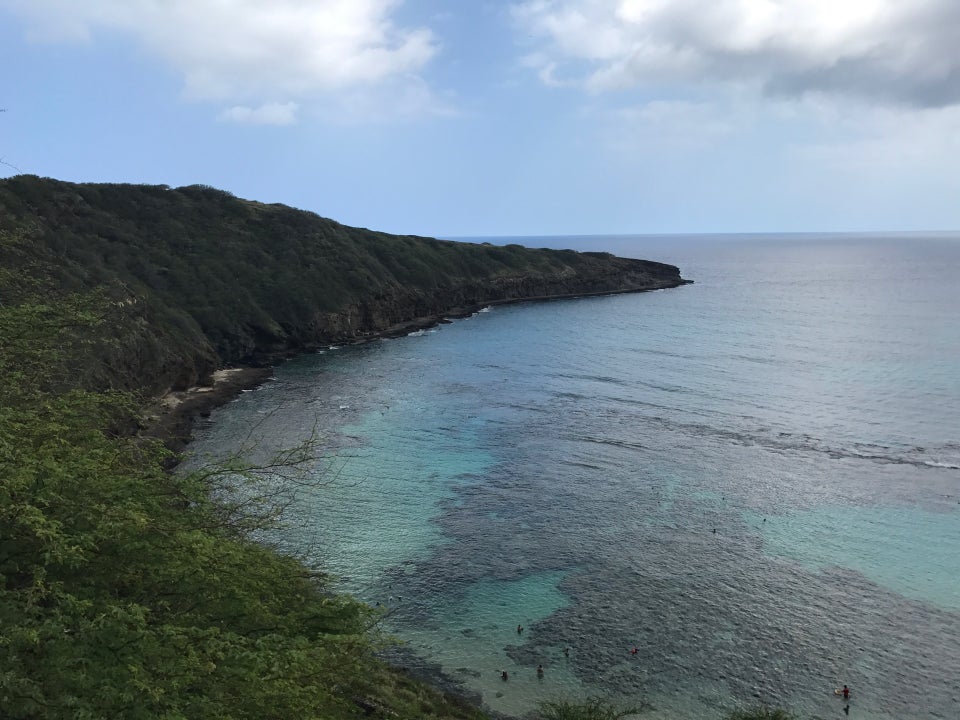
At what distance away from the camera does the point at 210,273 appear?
105 meters

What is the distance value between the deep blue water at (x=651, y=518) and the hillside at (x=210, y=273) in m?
11.2

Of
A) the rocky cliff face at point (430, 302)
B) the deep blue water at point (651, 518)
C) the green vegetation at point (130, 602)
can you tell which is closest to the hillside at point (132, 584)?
the green vegetation at point (130, 602)

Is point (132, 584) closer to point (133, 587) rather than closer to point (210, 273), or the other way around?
point (133, 587)

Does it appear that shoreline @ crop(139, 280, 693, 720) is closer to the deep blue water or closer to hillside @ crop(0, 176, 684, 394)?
the deep blue water

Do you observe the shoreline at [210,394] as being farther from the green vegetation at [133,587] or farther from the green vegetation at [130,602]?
the green vegetation at [130,602]

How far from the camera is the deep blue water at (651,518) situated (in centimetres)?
3172

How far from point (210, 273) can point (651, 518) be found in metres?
85.2

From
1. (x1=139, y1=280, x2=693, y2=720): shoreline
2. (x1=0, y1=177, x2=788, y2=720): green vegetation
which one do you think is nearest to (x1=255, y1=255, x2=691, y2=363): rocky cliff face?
(x1=139, y1=280, x2=693, y2=720): shoreline

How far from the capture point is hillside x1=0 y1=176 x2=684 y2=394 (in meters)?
73.9

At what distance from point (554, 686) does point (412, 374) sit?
62515 millimetres

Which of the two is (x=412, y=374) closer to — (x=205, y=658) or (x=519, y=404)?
(x=519, y=404)

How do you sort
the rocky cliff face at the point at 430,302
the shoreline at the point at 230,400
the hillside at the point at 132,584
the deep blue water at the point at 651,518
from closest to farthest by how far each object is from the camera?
the hillside at the point at 132,584 → the shoreline at the point at 230,400 → the deep blue water at the point at 651,518 → the rocky cliff face at the point at 430,302

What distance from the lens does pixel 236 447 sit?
189 feet

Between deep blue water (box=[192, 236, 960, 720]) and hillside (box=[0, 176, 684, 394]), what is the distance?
11.2 meters
